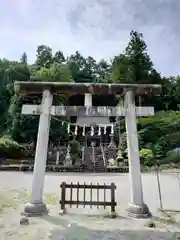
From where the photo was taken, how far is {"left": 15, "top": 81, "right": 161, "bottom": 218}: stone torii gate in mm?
6914

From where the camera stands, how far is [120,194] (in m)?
9.76

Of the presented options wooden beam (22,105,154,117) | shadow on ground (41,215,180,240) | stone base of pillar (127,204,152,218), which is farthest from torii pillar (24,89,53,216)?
stone base of pillar (127,204,152,218)

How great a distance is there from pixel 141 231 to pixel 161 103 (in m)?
27.1

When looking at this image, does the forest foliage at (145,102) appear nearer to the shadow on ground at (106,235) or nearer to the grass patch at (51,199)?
the grass patch at (51,199)

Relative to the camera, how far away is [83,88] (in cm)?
757

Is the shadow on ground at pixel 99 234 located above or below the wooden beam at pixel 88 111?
below

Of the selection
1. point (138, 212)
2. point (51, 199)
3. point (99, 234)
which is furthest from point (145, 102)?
point (99, 234)

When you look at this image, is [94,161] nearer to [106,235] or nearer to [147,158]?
[147,158]

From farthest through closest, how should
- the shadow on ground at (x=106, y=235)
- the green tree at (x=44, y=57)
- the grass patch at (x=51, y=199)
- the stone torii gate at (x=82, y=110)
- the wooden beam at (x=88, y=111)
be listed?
the green tree at (x=44, y=57) → the grass patch at (x=51, y=199) → the wooden beam at (x=88, y=111) → the stone torii gate at (x=82, y=110) → the shadow on ground at (x=106, y=235)

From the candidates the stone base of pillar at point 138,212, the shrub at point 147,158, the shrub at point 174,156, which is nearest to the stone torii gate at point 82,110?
the stone base of pillar at point 138,212

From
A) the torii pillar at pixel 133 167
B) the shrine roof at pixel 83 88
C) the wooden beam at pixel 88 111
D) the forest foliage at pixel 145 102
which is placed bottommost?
the torii pillar at pixel 133 167

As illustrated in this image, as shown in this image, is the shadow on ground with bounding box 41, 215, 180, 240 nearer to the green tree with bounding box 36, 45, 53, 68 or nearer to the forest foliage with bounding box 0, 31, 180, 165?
the forest foliage with bounding box 0, 31, 180, 165

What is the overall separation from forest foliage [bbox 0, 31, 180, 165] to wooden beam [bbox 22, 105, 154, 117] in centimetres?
827

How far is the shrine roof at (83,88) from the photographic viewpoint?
24.5 feet
